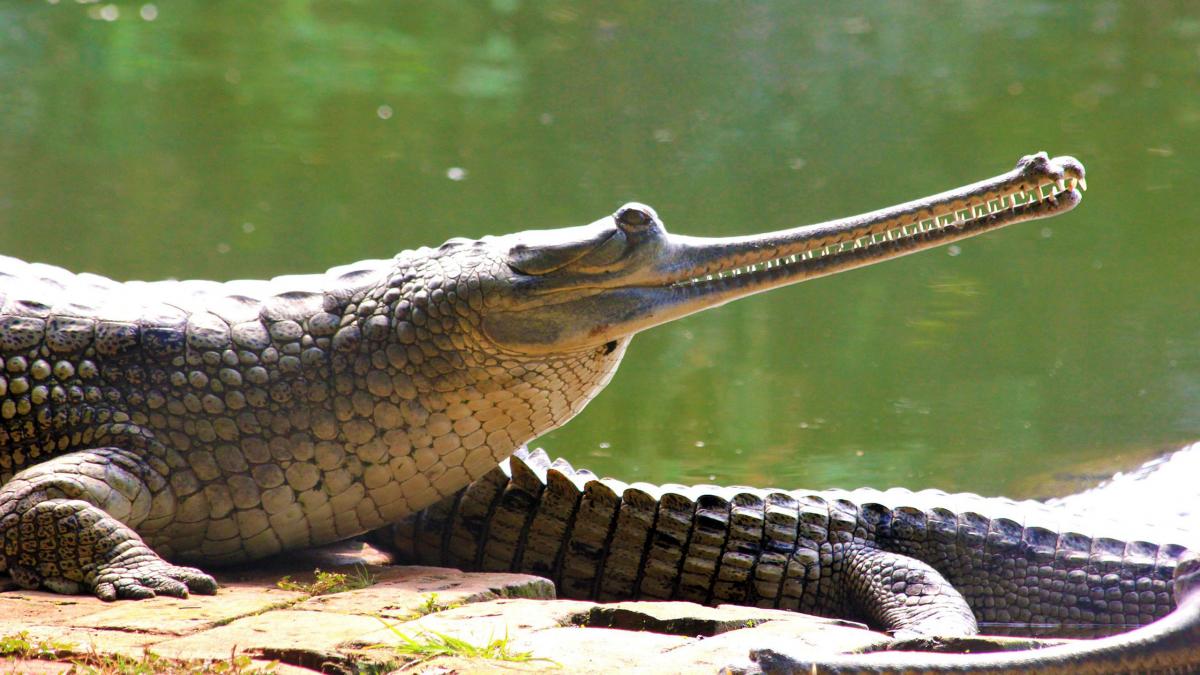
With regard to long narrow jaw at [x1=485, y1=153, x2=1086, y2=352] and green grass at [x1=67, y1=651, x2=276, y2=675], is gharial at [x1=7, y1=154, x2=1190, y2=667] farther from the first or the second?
green grass at [x1=67, y1=651, x2=276, y2=675]

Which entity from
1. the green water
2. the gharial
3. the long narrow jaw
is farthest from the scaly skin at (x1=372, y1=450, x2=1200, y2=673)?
the green water

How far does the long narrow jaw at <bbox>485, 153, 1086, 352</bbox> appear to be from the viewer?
3568mm

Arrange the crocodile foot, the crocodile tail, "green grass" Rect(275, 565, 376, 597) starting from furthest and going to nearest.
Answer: "green grass" Rect(275, 565, 376, 597) → the crocodile foot → the crocodile tail

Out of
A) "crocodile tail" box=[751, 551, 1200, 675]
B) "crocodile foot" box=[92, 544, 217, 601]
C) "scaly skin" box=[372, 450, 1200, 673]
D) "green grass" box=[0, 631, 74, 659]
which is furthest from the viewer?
"scaly skin" box=[372, 450, 1200, 673]

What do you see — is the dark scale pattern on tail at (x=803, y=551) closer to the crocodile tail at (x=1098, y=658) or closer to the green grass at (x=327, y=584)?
the green grass at (x=327, y=584)

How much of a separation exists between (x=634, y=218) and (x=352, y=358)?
2.95 ft

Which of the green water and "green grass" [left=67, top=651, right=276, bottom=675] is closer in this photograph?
"green grass" [left=67, top=651, right=276, bottom=675]

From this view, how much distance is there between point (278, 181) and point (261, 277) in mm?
2051

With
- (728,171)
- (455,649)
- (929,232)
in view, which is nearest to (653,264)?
(929,232)

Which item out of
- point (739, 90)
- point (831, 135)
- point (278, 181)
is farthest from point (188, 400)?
point (739, 90)

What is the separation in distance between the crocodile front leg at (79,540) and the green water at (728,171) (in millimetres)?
2688

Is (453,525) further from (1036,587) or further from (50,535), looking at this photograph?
(1036,587)

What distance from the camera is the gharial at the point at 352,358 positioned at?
346cm

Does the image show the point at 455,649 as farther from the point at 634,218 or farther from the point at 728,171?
the point at 728,171
